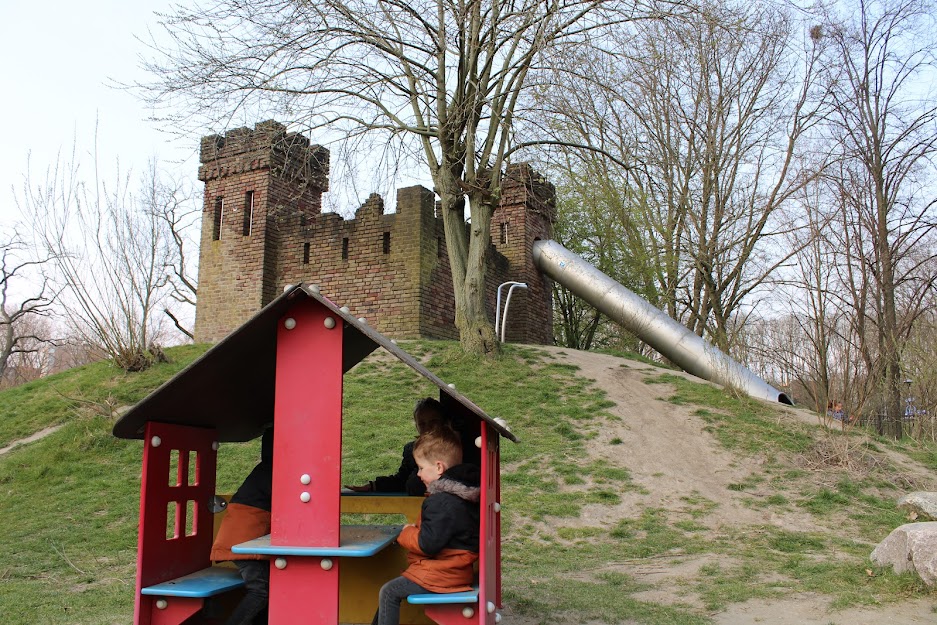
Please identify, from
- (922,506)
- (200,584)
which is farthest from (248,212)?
(200,584)

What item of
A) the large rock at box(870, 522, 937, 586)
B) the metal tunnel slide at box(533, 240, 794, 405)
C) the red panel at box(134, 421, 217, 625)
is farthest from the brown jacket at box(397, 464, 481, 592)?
the metal tunnel slide at box(533, 240, 794, 405)

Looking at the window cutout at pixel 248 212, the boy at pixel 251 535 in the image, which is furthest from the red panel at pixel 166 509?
the window cutout at pixel 248 212

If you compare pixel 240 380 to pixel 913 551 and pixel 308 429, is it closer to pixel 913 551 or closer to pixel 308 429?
pixel 308 429

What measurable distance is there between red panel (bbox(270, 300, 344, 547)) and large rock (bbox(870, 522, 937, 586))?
423 centimetres

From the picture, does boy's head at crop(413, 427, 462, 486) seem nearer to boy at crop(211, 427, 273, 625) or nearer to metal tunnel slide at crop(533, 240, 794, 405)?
boy at crop(211, 427, 273, 625)

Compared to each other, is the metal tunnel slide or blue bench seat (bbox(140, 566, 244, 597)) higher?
the metal tunnel slide

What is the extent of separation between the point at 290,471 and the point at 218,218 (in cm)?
1555

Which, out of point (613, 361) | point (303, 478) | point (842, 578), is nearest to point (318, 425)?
point (303, 478)

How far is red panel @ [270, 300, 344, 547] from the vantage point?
3.57 meters

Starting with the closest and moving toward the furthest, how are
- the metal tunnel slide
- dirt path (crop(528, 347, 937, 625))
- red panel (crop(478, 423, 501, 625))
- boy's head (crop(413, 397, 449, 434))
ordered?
red panel (crop(478, 423, 501, 625)) < boy's head (crop(413, 397, 449, 434)) < dirt path (crop(528, 347, 937, 625)) < the metal tunnel slide

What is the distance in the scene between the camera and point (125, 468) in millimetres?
10891

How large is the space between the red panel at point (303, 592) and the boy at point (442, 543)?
1.01 feet

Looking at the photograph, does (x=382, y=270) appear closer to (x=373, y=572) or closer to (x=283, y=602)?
(x=373, y=572)

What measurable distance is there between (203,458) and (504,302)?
50.7 ft
